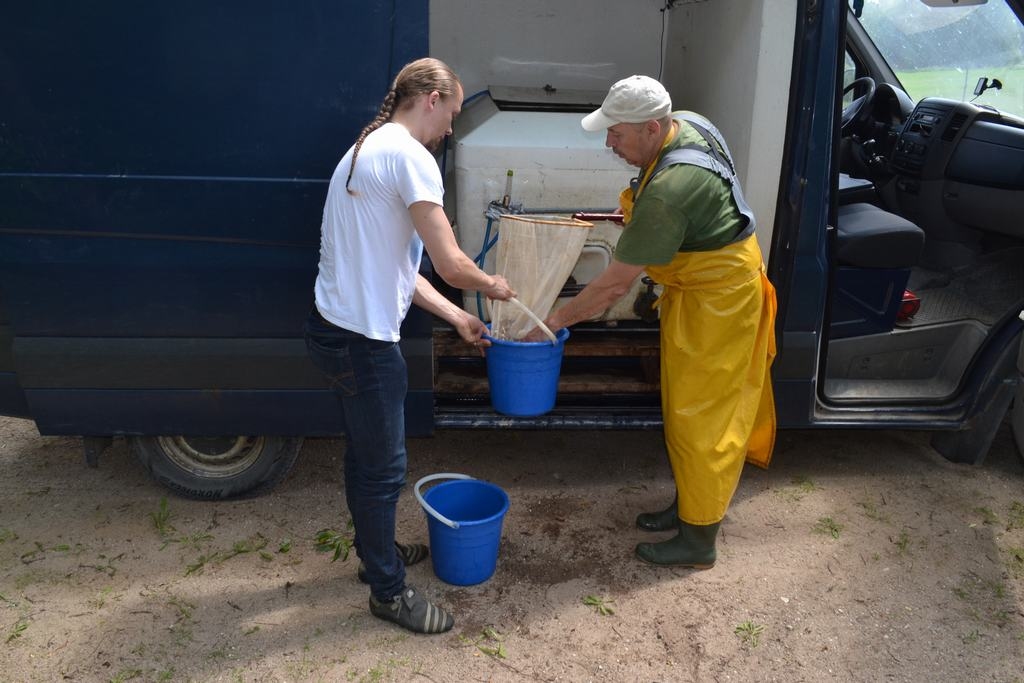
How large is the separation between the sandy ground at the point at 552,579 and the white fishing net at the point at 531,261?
886mm

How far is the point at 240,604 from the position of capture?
2789mm

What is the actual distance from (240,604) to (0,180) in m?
1.63

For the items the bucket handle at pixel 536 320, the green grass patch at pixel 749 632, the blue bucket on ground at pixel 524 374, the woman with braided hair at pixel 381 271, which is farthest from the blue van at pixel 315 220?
the green grass patch at pixel 749 632

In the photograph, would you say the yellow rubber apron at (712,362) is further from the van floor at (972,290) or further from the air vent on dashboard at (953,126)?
the air vent on dashboard at (953,126)

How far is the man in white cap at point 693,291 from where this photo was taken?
2.54 m

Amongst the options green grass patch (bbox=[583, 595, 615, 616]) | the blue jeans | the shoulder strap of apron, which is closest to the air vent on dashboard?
the shoulder strap of apron

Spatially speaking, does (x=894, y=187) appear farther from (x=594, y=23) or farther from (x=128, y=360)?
(x=128, y=360)

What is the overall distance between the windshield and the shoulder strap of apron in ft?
5.38

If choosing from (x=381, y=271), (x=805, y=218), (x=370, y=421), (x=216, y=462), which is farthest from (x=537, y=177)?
(x=216, y=462)

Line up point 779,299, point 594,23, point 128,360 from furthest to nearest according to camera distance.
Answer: point 594,23 < point 779,299 < point 128,360

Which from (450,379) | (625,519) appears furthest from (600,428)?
(450,379)

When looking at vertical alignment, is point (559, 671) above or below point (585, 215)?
below

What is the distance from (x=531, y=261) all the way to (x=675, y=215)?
25.3 inches

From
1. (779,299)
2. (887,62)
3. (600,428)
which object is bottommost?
(600,428)
